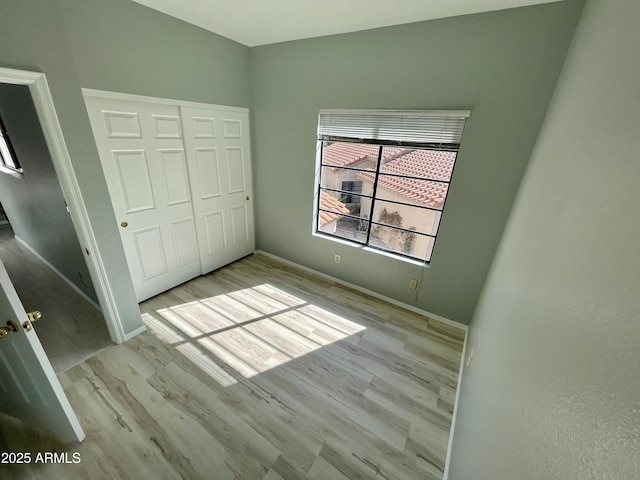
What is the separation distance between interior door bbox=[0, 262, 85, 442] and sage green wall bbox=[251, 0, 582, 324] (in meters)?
2.44

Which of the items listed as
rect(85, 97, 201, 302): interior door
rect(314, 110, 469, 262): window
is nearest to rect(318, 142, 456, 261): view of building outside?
rect(314, 110, 469, 262): window

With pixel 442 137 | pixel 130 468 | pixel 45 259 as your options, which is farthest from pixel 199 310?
pixel 442 137

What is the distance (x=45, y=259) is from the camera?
3.17 metres

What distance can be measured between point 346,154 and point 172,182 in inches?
73.8

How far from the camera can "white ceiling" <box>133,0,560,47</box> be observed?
175cm

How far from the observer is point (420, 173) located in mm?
2443

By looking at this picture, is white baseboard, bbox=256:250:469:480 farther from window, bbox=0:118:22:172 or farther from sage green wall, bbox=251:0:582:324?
window, bbox=0:118:22:172

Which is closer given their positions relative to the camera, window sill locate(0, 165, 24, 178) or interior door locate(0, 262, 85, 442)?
interior door locate(0, 262, 85, 442)

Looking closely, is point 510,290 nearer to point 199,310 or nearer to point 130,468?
point 130,468

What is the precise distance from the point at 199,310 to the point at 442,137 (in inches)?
111

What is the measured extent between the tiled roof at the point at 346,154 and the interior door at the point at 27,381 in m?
2.56

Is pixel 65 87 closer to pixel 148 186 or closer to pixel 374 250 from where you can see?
pixel 148 186

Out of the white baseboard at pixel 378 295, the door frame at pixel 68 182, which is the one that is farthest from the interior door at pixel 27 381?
the white baseboard at pixel 378 295

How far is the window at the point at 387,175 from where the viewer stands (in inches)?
86.4
